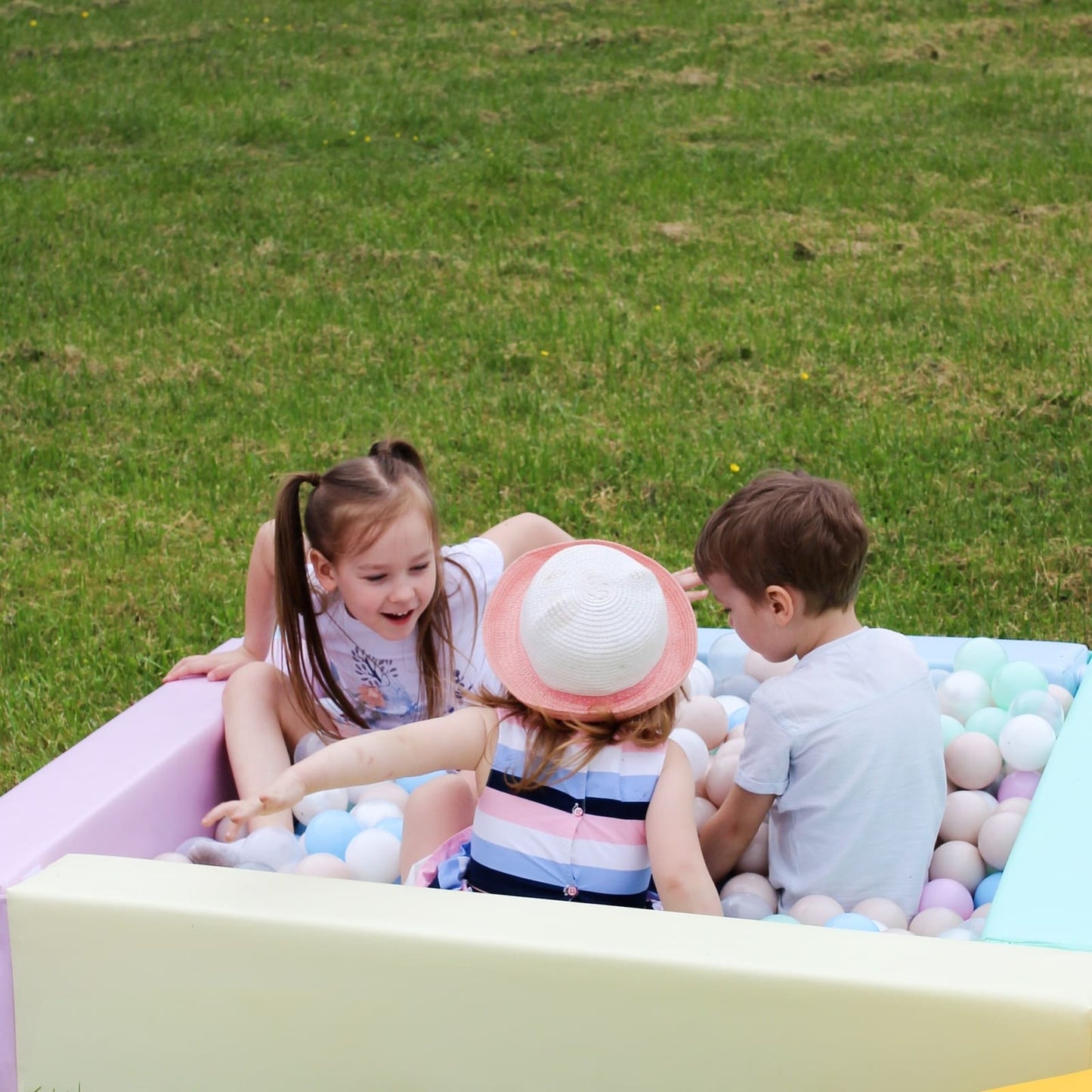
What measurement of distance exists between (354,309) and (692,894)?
4076 mm

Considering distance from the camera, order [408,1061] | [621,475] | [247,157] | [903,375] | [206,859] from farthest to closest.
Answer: [247,157]
[903,375]
[621,475]
[206,859]
[408,1061]

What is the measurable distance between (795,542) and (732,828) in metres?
0.43

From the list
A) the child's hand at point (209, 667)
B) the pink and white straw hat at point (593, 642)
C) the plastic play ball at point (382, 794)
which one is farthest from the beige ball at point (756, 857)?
the child's hand at point (209, 667)

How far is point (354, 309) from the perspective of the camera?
18.4 feet

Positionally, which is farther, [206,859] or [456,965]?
[206,859]

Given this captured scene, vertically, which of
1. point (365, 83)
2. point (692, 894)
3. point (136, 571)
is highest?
point (365, 83)

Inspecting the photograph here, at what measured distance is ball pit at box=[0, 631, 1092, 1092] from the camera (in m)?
1.48

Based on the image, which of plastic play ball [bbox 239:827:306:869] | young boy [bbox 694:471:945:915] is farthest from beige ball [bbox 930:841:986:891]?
plastic play ball [bbox 239:827:306:869]

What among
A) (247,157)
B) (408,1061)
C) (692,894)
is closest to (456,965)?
(408,1061)

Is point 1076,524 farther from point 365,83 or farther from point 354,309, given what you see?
point 365,83

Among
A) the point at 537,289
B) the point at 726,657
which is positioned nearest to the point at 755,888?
the point at 726,657

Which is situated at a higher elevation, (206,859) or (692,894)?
(692,894)

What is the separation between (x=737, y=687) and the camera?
2.86m

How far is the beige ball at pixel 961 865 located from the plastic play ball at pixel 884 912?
0.67ft
